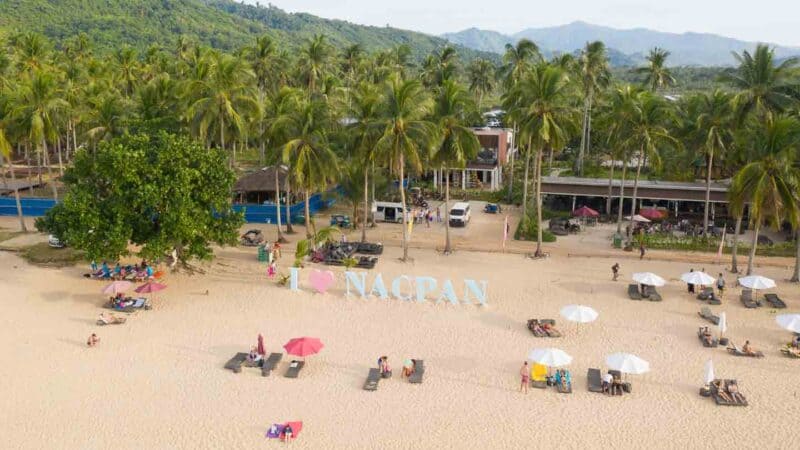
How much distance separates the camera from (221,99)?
4053cm

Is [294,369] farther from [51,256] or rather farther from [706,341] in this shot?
[51,256]

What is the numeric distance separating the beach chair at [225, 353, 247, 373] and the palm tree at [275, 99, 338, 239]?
1415 cm

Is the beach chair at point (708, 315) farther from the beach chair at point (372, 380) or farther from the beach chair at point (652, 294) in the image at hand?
the beach chair at point (372, 380)

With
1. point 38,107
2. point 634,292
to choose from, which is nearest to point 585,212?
point 634,292

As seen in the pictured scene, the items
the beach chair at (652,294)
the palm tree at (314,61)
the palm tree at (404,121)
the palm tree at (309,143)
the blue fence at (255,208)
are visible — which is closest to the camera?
the beach chair at (652,294)

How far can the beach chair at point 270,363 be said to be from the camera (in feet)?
78.2

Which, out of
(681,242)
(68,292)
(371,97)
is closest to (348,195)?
(371,97)

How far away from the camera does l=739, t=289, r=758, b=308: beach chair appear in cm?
3006

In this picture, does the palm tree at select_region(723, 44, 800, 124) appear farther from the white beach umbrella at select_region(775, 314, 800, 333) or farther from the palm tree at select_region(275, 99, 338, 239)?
the palm tree at select_region(275, 99, 338, 239)

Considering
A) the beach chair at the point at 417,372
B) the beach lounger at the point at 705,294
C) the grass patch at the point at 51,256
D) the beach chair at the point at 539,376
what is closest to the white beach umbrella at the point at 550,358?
the beach chair at the point at 539,376

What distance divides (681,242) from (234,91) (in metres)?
29.4

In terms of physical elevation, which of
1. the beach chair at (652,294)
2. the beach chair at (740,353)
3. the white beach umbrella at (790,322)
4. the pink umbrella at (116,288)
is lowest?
the beach chair at (740,353)

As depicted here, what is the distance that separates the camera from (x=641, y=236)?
4006 cm

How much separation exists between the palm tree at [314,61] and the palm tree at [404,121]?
1329 inches
